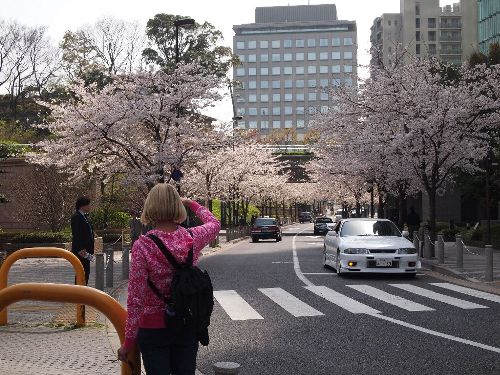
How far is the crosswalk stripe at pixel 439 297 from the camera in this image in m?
11.8

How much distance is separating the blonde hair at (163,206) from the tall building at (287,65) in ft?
527

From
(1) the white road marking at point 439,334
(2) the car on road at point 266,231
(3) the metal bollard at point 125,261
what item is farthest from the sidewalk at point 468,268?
(2) the car on road at point 266,231

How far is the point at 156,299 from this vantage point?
3973 mm

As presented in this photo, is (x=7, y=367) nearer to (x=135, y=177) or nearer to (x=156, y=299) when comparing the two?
(x=156, y=299)

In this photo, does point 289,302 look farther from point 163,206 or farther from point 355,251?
point 163,206

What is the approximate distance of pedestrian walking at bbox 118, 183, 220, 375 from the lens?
3947 millimetres

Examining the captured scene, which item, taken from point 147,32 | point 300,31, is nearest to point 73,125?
Result: point 147,32

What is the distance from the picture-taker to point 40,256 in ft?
30.8

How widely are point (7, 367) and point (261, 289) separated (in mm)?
8274

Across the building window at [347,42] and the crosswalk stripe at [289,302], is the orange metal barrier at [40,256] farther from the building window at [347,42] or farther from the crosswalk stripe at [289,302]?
the building window at [347,42]

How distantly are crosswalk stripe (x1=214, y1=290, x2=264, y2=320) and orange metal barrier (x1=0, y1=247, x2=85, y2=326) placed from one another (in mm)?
2520

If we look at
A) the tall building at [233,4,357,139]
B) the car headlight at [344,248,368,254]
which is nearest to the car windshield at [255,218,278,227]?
the car headlight at [344,248,368,254]

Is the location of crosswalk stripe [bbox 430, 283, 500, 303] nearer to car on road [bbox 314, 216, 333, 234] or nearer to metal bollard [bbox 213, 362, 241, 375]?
metal bollard [bbox 213, 362, 241, 375]

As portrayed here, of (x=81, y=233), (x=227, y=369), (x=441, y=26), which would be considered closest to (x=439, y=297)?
(x=81, y=233)
